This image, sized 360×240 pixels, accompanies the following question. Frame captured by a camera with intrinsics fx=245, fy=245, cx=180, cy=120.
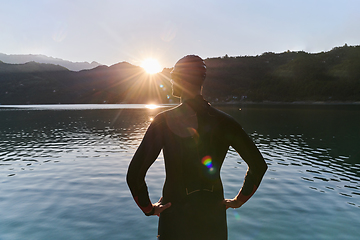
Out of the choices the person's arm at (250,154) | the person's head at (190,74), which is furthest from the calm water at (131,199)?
the person's head at (190,74)

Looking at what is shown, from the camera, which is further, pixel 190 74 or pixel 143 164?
pixel 190 74

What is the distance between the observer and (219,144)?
2223mm

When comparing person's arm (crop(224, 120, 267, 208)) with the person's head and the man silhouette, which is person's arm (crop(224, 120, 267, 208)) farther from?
the person's head

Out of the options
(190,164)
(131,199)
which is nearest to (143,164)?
(190,164)

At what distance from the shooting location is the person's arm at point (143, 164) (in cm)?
207

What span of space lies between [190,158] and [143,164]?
1.35 ft

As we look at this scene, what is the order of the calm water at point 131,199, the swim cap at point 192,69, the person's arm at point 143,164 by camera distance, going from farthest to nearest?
the calm water at point 131,199 → the swim cap at point 192,69 → the person's arm at point 143,164

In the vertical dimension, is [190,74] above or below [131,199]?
above

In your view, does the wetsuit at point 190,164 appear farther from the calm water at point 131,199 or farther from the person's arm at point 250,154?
the calm water at point 131,199

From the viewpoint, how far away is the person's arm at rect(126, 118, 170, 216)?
207 cm

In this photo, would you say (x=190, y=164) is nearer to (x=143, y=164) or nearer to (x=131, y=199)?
(x=143, y=164)

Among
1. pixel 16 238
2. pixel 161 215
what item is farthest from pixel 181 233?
pixel 16 238

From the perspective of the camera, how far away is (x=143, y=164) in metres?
2.09

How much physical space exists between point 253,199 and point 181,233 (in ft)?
31.6
